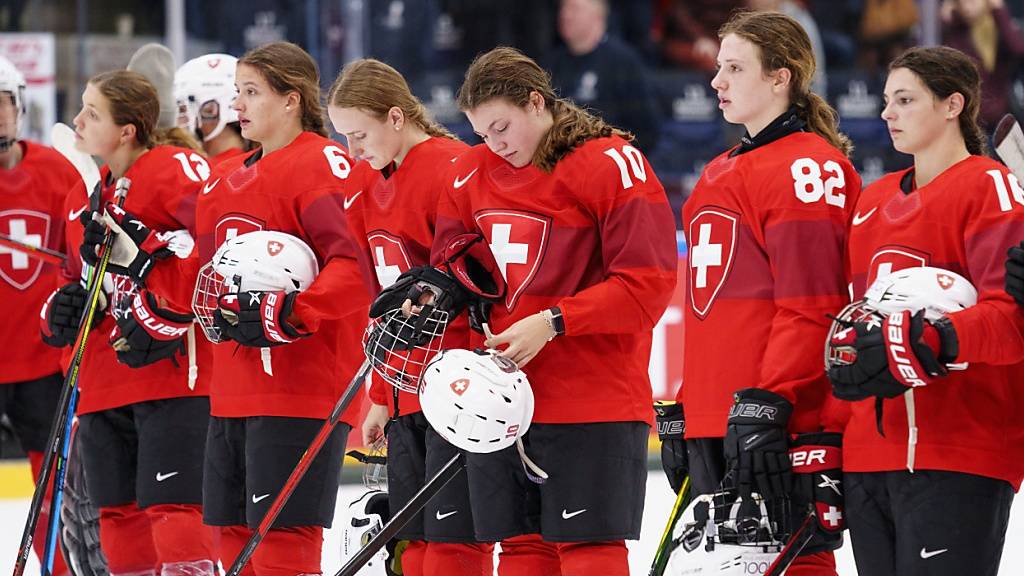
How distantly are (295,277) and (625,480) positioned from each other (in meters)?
0.88

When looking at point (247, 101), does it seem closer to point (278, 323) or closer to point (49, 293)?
point (278, 323)

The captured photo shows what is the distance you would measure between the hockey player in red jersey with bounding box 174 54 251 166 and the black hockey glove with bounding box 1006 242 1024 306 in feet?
7.10

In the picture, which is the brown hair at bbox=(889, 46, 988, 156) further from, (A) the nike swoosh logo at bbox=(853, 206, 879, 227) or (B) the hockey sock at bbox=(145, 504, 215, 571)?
(B) the hockey sock at bbox=(145, 504, 215, 571)

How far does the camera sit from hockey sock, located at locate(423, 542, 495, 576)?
312 cm

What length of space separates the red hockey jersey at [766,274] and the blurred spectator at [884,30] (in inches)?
183

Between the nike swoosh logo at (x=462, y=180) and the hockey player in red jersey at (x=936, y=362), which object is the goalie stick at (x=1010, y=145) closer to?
the hockey player in red jersey at (x=936, y=362)

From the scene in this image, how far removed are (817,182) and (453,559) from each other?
102 centimetres

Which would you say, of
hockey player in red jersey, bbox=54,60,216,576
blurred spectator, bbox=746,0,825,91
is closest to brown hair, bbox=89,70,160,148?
hockey player in red jersey, bbox=54,60,216,576

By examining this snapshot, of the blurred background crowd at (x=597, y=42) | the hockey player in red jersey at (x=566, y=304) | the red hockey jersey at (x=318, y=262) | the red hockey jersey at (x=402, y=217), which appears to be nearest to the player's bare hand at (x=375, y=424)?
the red hockey jersey at (x=318, y=262)

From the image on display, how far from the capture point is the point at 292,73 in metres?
3.54

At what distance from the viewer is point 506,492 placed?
9.57 feet

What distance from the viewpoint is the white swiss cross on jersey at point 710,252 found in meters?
2.81

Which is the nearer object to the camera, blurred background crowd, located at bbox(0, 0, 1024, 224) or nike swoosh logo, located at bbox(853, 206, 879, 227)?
nike swoosh logo, located at bbox(853, 206, 879, 227)

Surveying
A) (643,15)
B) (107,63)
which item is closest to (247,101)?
(107,63)
